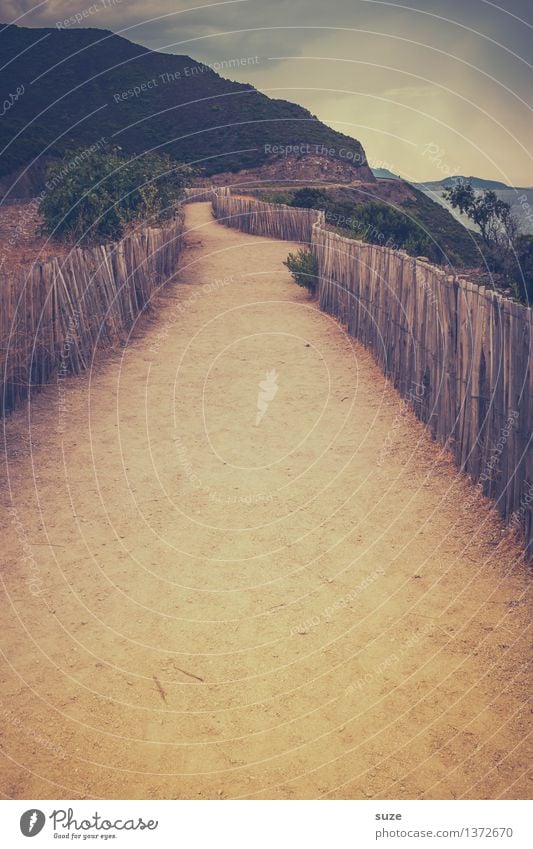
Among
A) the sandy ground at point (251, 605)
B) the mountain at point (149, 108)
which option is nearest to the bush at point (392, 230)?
the sandy ground at point (251, 605)

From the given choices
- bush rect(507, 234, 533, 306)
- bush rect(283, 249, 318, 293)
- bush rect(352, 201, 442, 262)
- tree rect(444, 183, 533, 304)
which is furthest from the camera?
bush rect(352, 201, 442, 262)

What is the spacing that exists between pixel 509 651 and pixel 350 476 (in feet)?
9.61

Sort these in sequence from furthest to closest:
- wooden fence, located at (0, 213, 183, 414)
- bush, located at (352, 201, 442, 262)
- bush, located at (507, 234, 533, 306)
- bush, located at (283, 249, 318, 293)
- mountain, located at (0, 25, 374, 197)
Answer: mountain, located at (0, 25, 374, 197) < bush, located at (352, 201, 442, 262) < bush, located at (507, 234, 533, 306) < bush, located at (283, 249, 318, 293) < wooden fence, located at (0, 213, 183, 414)

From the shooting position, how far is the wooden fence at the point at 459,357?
595cm

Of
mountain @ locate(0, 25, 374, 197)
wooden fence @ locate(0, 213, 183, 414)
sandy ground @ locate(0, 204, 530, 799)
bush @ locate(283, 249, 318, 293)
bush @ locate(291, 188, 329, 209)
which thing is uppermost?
mountain @ locate(0, 25, 374, 197)

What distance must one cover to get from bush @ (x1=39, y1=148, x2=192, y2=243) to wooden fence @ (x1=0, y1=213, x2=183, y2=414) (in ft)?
19.4

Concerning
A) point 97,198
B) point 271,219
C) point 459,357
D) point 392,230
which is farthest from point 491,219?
point 459,357

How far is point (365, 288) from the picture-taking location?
442 inches

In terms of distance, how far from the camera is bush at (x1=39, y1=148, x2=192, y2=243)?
1870 cm

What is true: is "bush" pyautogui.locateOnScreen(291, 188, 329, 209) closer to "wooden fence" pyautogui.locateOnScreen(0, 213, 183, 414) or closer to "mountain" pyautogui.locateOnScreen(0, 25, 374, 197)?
"wooden fence" pyautogui.locateOnScreen(0, 213, 183, 414)

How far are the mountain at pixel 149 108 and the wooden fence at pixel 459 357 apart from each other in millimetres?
42242

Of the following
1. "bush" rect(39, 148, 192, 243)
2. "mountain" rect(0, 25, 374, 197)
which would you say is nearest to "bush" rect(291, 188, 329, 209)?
"bush" rect(39, 148, 192, 243)

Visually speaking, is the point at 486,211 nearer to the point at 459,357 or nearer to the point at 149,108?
the point at 459,357

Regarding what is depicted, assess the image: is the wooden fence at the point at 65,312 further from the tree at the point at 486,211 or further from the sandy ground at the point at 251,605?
the tree at the point at 486,211
